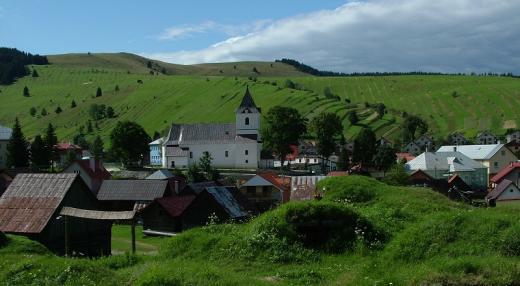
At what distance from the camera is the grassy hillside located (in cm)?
1102

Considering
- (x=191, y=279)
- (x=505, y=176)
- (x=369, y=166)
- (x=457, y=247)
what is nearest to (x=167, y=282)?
(x=191, y=279)

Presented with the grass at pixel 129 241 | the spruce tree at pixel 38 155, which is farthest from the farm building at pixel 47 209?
the spruce tree at pixel 38 155

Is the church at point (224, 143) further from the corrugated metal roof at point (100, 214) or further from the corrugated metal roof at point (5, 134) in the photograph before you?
the corrugated metal roof at point (100, 214)

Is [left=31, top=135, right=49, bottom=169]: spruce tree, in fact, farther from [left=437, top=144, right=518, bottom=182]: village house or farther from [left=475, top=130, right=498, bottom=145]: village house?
[left=475, top=130, right=498, bottom=145]: village house

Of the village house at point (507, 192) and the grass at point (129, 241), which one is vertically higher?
the village house at point (507, 192)

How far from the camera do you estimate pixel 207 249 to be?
47.1 feet

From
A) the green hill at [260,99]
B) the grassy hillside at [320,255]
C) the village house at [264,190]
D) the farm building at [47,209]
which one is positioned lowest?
the village house at [264,190]

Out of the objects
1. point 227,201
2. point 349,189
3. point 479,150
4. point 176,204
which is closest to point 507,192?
point 227,201

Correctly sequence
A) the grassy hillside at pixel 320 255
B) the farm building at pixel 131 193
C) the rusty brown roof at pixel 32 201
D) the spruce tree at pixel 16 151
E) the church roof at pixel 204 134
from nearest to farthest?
the grassy hillside at pixel 320 255 < the rusty brown roof at pixel 32 201 < the farm building at pixel 131 193 < the spruce tree at pixel 16 151 < the church roof at pixel 204 134

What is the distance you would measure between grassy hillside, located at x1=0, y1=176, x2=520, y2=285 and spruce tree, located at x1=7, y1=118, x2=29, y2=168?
6454 centimetres

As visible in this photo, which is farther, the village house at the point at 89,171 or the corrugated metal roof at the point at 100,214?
the village house at the point at 89,171

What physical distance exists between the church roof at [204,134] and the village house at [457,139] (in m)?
47.0

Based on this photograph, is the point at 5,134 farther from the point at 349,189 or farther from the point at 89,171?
the point at 349,189

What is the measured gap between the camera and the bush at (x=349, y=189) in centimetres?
1986
